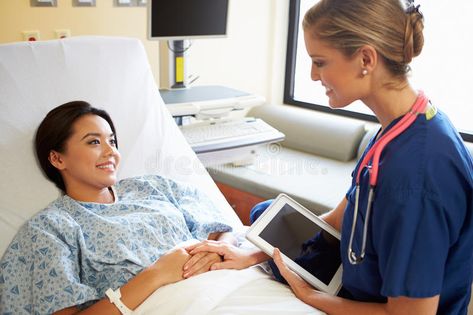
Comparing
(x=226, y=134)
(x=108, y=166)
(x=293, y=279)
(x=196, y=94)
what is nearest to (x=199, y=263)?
(x=293, y=279)

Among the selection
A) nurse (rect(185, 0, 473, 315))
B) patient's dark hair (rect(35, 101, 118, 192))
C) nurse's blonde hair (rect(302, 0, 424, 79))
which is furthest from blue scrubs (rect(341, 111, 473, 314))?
patient's dark hair (rect(35, 101, 118, 192))

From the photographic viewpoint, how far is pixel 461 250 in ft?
3.47

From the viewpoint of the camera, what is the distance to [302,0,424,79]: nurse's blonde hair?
1007mm

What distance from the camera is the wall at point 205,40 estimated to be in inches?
93.3

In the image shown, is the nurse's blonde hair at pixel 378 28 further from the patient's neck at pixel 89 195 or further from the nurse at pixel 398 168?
the patient's neck at pixel 89 195

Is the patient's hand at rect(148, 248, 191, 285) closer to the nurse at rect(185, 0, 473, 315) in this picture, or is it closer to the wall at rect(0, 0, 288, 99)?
the nurse at rect(185, 0, 473, 315)

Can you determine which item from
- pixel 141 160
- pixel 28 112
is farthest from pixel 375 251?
pixel 28 112

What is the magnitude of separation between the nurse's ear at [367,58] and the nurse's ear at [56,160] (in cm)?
88

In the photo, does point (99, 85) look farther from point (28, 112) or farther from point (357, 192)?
point (357, 192)

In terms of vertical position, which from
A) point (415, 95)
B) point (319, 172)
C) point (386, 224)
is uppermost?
point (415, 95)

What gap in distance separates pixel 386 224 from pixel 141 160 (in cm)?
96

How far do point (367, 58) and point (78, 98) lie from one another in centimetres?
97

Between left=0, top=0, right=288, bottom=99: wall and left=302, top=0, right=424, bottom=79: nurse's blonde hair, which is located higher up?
left=302, top=0, right=424, bottom=79: nurse's blonde hair

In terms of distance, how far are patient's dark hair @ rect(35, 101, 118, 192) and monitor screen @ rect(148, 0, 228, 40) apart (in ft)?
2.98
